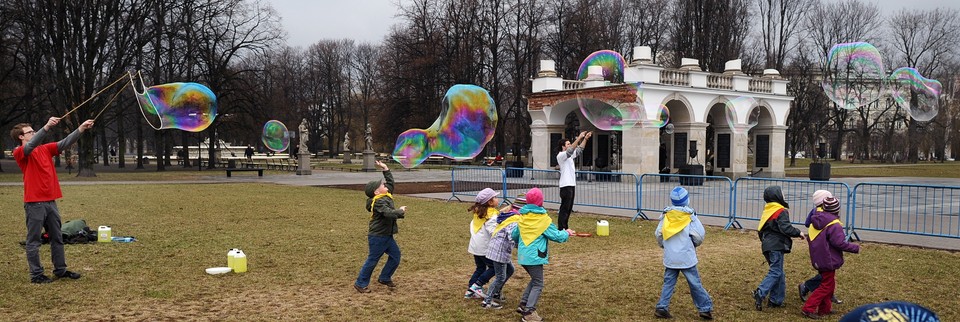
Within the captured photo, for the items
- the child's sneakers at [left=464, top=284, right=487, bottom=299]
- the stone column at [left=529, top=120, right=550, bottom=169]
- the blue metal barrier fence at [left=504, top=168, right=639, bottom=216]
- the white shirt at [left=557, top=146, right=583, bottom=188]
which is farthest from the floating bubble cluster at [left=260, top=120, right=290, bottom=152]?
the child's sneakers at [left=464, top=284, right=487, bottom=299]

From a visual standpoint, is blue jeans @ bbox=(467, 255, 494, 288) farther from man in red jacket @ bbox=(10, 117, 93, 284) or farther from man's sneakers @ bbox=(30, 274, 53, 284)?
man's sneakers @ bbox=(30, 274, 53, 284)

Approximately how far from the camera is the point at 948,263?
34.2 ft

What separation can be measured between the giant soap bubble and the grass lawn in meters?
2.57

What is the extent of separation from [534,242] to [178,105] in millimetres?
12827

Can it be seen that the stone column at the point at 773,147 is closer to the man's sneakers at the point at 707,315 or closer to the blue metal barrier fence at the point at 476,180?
the blue metal barrier fence at the point at 476,180

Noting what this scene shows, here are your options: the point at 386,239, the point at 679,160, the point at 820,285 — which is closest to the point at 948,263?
the point at 820,285

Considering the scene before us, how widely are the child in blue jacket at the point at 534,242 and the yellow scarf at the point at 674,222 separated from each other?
3.47ft

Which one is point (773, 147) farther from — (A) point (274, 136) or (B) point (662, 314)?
(B) point (662, 314)

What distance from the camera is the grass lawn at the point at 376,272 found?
299 inches

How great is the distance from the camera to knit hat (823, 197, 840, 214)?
7445mm

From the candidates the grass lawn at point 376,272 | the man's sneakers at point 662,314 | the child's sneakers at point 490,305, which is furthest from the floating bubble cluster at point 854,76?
the child's sneakers at point 490,305

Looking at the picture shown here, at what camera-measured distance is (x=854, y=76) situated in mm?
18797

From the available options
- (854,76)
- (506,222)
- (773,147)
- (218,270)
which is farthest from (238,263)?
(773,147)

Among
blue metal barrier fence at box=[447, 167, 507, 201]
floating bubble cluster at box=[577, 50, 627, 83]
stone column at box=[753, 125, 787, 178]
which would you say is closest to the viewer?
blue metal barrier fence at box=[447, 167, 507, 201]
